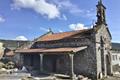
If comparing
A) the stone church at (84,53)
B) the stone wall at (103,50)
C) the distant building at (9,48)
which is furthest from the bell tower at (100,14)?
the distant building at (9,48)

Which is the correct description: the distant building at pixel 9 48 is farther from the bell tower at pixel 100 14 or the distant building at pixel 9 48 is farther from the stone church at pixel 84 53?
the bell tower at pixel 100 14

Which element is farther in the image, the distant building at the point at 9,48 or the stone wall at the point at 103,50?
the distant building at the point at 9,48

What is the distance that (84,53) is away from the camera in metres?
30.0

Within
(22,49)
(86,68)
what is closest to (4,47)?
(22,49)

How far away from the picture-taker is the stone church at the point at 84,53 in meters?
29.1

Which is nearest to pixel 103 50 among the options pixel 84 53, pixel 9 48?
pixel 84 53

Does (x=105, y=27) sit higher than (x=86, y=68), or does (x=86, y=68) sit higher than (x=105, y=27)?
(x=105, y=27)

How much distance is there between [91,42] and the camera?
29.3 meters

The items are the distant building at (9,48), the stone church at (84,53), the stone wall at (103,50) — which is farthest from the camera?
the distant building at (9,48)

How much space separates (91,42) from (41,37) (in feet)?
48.9

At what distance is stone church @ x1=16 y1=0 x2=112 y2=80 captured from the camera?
2906 cm

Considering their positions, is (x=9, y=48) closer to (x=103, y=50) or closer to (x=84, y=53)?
(x=84, y=53)

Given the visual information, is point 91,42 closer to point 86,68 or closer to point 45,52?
point 86,68

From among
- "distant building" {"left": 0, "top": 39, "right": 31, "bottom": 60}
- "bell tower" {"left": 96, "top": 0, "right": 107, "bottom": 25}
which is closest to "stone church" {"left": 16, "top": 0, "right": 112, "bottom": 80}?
"bell tower" {"left": 96, "top": 0, "right": 107, "bottom": 25}
